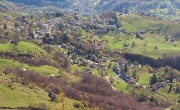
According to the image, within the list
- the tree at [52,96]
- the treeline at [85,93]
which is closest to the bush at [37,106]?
the tree at [52,96]

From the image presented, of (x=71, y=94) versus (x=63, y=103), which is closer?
(x=63, y=103)

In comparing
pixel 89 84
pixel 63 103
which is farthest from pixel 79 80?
pixel 63 103

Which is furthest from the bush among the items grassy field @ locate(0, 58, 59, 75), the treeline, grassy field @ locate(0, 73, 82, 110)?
grassy field @ locate(0, 58, 59, 75)

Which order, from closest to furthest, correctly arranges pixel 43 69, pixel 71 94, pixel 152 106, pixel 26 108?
pixel 26 108
pixel 71 94
pixel 152 106
pixel 43 69

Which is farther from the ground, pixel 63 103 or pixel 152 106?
pixel 63 103

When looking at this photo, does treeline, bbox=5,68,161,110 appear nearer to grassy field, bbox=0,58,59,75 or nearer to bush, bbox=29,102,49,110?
bush, bbox=29,102,49,110

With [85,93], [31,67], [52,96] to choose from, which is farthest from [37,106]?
[31,67]

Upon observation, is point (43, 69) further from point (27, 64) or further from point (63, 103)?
point (63, 103)

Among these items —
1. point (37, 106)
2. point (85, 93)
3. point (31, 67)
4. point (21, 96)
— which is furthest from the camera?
point (31, 67)

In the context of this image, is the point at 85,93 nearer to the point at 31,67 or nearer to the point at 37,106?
the point at 37,106

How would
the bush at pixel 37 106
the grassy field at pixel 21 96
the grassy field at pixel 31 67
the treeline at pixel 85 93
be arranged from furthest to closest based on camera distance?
1. the grassy field at pixel 31 67
2. the treeline at pixel 85 93
3. the grassy field at pixel 21 96
4. the bush at pixel 37 106

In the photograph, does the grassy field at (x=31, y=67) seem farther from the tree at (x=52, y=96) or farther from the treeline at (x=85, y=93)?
the tree at (x=52, y=96)
